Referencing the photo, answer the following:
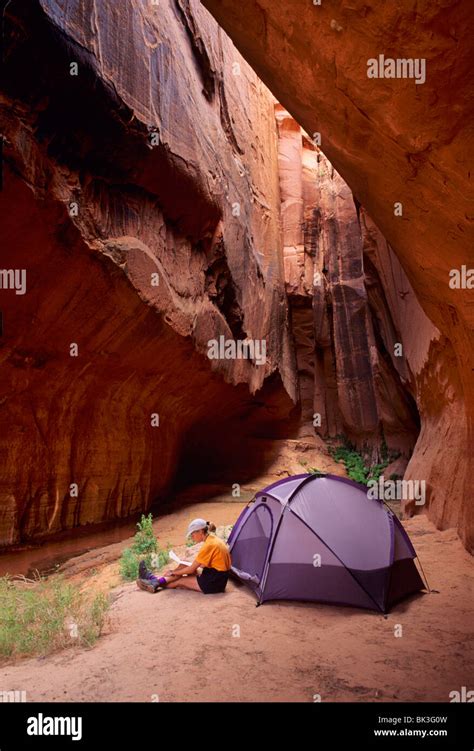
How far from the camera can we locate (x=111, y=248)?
7367mm

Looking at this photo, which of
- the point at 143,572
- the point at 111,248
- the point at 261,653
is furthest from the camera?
the point at 111,248

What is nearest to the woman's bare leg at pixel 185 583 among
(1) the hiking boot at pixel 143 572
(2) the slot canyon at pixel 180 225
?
(1) the hiking boot at pixel 143 572

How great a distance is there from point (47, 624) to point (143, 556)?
11.5 feet

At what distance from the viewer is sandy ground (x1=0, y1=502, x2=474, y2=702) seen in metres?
3.38

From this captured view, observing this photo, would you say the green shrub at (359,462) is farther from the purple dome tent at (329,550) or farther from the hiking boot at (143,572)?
the hiking boot at (143,572)

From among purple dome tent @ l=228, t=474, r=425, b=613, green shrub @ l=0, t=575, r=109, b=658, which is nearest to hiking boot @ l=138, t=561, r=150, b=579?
green shrub @ l=0, t=575, r=109, b=658

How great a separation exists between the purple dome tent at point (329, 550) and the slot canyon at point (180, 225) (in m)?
1.65

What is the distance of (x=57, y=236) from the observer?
662cm

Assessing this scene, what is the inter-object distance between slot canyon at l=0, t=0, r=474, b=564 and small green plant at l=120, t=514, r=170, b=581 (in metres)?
1.55

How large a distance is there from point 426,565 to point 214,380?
748 cm

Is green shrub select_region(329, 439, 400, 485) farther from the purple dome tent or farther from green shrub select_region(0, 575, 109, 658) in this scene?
green shrub select_region(0, 575, 109, 658)

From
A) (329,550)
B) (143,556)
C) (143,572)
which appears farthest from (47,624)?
(143,556)

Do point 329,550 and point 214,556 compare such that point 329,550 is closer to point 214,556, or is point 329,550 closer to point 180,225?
point 214,556

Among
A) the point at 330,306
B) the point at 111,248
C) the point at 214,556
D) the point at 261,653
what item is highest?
the point at 330,306
